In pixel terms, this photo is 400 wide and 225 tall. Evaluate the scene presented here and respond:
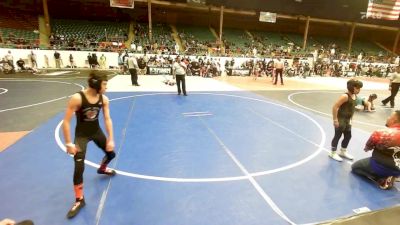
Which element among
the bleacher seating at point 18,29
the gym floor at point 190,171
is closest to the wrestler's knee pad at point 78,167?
the gym floor at point 190,171

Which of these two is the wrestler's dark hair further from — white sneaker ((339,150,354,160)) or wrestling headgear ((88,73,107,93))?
white sneaker ((339,150,354,160))

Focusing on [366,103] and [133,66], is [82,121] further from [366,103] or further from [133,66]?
[366,103]

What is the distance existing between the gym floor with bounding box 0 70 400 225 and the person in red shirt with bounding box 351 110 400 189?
19cm

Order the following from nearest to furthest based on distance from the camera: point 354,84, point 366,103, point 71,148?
point 71,148, point 354,84, point 366,103

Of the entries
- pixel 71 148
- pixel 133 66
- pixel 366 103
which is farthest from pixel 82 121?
pixel 366 103

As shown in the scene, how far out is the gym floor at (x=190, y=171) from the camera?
11.2 feet

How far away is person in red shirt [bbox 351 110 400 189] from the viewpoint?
4012 mm

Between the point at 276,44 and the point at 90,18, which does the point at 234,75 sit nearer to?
the point at 276,44

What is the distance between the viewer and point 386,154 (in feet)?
13.5

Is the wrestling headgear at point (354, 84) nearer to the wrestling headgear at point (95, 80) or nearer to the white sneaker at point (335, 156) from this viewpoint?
the white sneaker at point (335, 156)

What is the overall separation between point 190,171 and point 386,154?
3280 mm

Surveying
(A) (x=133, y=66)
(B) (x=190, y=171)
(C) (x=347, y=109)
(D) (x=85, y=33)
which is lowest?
(B) (x=190, y=171)

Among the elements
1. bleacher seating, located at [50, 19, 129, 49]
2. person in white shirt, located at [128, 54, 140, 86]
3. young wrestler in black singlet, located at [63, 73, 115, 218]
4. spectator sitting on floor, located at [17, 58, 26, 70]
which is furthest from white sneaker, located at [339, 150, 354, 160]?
bleacher seating, located at [50, 19, 129, 49]

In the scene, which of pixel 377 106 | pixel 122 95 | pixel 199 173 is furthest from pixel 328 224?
pixel 377 106
